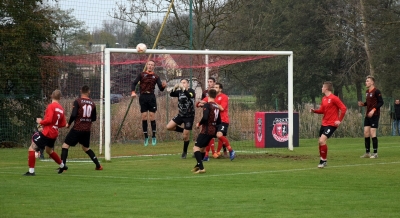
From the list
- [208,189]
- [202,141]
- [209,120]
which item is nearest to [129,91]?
[209,120]

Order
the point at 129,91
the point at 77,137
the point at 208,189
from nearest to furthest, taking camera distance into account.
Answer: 1. the point at 208,189
2. the point at 77,137
3. the point at 129,91

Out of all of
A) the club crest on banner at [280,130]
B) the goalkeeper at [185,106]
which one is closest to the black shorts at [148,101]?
the goalkeeper at [185,106]

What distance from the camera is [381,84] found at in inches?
1986

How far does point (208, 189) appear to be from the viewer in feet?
43.8

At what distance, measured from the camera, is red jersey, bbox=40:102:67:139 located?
16.1m

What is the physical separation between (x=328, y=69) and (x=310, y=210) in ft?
149

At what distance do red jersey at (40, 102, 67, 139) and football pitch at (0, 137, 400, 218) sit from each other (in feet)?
3.15

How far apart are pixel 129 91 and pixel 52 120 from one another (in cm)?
931

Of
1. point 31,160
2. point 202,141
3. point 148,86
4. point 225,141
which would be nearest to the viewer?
point 31,160

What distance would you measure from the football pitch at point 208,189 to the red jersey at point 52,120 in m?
0.96

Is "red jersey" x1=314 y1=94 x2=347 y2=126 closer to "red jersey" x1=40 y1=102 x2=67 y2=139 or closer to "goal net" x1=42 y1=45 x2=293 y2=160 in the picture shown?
"goal net" x1=42 y1=45 x2=293 y2=160

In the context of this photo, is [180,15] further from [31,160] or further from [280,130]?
[31,160]

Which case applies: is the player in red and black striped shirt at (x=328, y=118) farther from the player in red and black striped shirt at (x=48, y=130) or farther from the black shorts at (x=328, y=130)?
the player in red and black striped shirt at (x=48, y=130)

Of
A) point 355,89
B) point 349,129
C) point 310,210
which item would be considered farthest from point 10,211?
point 355,89
